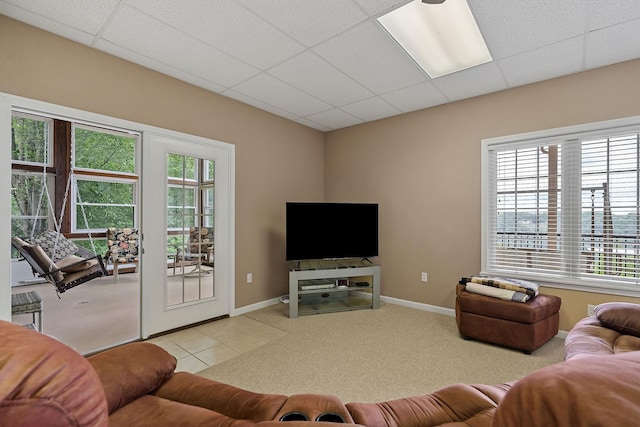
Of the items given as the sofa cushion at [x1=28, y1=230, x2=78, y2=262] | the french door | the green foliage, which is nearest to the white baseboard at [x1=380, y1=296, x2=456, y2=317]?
the french door

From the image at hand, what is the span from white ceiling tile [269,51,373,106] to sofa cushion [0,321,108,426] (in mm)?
2680

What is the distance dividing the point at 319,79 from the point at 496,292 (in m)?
2.80

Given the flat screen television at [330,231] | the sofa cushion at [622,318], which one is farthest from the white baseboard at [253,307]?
the sofa cushion at [622,318]

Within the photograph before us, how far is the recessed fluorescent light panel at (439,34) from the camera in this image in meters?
2.11

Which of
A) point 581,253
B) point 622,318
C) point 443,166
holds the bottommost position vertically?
point 622,318

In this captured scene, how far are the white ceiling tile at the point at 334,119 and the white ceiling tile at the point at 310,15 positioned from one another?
1.69m

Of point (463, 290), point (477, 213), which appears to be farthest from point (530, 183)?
point (463, 290)

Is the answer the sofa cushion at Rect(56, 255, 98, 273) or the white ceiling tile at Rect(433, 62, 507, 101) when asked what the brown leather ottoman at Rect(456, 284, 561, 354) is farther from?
the sofa cushion at Rect(56, 255, 98, 273)

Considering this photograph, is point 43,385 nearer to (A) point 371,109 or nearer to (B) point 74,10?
(B) point 74,10

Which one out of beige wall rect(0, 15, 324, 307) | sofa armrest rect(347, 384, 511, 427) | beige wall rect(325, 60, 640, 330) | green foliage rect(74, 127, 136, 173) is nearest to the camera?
sofa armrest rect(347, 384, 511, 427)

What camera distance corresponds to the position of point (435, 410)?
3.23ft

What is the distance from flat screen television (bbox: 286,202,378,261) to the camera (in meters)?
3.75

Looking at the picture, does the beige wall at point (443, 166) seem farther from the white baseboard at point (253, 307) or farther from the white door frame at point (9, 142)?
the white door frame at point (9, 142)

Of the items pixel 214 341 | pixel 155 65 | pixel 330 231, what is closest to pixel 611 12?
pixel 330 231
